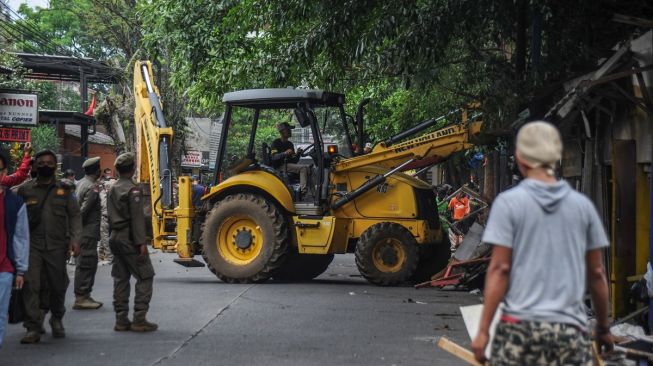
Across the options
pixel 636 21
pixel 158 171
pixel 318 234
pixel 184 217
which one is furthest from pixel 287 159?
pixel 636 21

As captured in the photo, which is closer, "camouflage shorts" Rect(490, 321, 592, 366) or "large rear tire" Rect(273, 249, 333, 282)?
"camouflage shorts" Rect(490, 321, 592, 366)

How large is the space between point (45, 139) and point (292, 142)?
59.9ft

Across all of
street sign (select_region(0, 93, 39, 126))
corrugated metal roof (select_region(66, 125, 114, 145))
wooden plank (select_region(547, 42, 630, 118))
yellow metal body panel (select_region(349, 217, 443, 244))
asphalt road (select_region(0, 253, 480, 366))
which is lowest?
asphalt road (select_region(0, 253, 480, 366))

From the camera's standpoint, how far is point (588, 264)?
191 inches

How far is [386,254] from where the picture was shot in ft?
53.9

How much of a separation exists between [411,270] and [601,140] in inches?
181

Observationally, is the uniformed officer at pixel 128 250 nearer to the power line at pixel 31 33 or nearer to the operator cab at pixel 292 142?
the operator cab at pixel 292 142

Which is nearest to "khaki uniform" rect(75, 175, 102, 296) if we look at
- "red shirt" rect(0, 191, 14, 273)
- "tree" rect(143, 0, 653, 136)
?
"red shirt" rect(0, 191, 14, 273)

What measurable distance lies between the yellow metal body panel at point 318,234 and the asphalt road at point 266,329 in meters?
0.71

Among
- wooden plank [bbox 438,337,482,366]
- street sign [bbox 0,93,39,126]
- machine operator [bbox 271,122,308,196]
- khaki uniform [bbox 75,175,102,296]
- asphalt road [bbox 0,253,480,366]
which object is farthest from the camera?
street sign [bbox 0,93,39,126]

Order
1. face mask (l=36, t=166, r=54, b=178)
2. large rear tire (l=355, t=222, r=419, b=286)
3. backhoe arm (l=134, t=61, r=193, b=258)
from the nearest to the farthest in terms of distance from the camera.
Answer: face mask (l=36, t=166, r=54, b=178) < large rear tire (l=355, t=222, r=419, b=286) < backhoe arm (l=134, t=61, r=193, b=258)

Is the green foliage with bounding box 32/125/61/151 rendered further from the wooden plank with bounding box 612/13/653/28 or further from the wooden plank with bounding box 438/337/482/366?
the wooden plank with bounding box 438/337/482/366

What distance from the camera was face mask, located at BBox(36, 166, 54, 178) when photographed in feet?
33.2

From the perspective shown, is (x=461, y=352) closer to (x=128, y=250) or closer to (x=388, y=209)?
(x=128, y=250)
